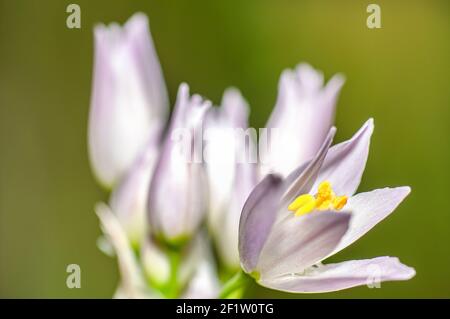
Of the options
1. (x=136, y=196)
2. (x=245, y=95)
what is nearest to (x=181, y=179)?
(x=136, y=196)

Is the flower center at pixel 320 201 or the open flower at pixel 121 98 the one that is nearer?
the flower center at pixel 320 201

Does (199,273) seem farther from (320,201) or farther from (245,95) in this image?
(245,95)

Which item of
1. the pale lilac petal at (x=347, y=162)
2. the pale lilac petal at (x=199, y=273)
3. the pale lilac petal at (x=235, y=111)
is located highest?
the pale lilac petal at (x=235, y=111)

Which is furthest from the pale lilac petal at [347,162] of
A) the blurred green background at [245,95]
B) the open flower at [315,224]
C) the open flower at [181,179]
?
the blurred green background at [245,95]

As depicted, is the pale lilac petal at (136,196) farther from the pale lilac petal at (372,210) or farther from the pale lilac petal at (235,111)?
the pale lilac petal at (372,210)

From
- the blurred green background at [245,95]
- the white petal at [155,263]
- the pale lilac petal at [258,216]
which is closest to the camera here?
the pale lilac petal at [258,216]

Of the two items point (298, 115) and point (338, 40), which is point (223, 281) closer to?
point (298, 115)
